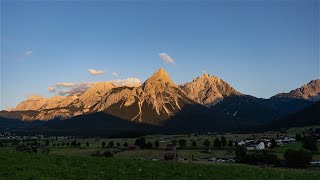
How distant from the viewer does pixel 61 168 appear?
30547 millimetres

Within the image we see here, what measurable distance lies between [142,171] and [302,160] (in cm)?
10157

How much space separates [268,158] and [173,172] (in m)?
108

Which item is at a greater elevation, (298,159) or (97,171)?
(97,171)

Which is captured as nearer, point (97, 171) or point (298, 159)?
point (97, 171)

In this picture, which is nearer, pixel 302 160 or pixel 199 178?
pixel 199 178

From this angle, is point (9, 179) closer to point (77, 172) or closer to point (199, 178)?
point (77, 172)

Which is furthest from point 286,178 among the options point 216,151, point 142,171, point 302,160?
point 216,151

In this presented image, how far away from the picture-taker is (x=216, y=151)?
192750mm

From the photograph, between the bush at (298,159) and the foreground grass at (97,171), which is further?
the bush at (298,159)

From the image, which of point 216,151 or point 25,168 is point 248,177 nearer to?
point 25,168

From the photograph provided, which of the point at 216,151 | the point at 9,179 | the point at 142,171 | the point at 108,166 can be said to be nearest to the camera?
the point at 9,179

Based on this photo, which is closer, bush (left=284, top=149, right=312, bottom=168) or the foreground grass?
the foreground grass

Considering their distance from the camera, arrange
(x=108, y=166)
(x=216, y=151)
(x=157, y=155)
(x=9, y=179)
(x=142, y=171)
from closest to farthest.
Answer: (x=9, y=179)
(x=142, y=171)
(x=108, y=166)
(x=157, y=155)
(x=216, y=151)

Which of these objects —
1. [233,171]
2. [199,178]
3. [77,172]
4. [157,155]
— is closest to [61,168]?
[77,172]
